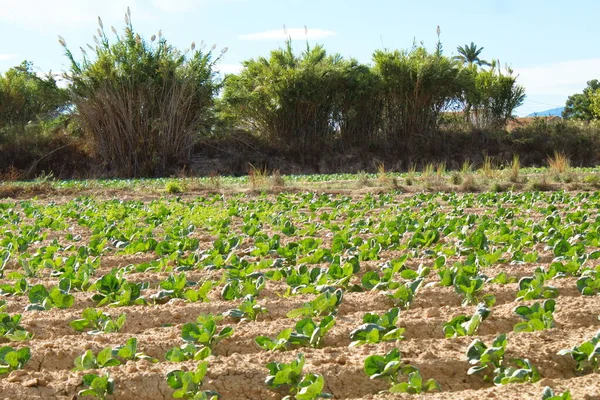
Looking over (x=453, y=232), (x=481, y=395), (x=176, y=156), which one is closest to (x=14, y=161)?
(x=176, y=156)

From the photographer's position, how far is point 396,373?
3.38 meters

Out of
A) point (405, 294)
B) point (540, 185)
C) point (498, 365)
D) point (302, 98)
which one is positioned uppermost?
point (302, 98)

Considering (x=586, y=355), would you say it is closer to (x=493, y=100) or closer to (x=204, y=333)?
(x=204, y=333)

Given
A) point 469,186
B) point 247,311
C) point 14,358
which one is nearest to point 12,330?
point 14,358

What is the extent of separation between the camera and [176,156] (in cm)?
2505

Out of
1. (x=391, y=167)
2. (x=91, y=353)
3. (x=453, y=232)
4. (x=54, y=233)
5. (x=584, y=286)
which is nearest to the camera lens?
(x=91, y=353)

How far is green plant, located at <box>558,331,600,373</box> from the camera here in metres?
3.47

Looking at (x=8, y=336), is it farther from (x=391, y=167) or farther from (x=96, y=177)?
(x=391, y=167)

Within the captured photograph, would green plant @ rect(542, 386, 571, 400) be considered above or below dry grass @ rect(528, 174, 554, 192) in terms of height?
below

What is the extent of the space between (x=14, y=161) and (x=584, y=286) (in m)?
24.8

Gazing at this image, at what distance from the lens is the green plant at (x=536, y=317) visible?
4.02 metres

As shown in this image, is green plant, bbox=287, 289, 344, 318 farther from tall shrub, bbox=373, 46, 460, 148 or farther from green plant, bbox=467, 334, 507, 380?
tall shrub, bbox=373, 46, 460, 148

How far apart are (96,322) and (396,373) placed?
6.35ft

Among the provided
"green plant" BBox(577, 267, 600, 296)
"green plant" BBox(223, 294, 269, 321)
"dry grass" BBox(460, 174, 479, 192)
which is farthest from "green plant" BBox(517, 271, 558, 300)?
"dry grass" BBox(460, 174, 479, 192)
